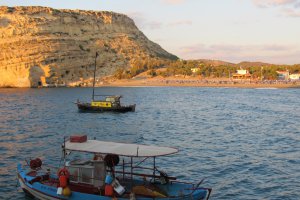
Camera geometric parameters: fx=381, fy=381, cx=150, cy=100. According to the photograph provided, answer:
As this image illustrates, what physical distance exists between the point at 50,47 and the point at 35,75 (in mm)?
13374

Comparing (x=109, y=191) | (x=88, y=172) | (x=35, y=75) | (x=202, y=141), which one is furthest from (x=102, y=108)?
(x=35, y=75)

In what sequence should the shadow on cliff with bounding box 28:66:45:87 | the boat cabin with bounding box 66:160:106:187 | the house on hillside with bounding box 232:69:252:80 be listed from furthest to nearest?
the house on hillside with bounding box 232:69:252:80 → the shadow on cliff with bounding box 28:66:45:87 → the boat cabin with bounding box 66:160:106:187

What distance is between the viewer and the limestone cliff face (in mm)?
147000

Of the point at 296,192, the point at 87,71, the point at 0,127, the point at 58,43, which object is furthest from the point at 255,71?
the point at 296,192

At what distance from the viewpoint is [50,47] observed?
15375 centimetres

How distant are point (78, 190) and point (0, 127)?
110 ft

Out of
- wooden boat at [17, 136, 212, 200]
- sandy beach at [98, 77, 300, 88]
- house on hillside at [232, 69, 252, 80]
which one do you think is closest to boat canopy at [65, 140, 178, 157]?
wooden boat at [17, 136, 212, 200]

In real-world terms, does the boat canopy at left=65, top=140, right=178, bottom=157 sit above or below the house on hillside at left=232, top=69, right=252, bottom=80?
below

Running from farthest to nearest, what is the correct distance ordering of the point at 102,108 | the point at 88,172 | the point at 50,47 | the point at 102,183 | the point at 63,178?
the point at 50,47
the point at 102,108
the point at 88,172
the point at 102,183
the point at 63,178

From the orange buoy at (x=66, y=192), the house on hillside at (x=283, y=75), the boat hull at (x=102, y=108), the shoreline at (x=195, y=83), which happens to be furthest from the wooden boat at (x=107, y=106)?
the house on hillside at (x=283, y=75)

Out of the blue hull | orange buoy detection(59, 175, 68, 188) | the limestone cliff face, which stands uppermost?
the limestone cliff face

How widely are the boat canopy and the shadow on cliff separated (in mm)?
134860

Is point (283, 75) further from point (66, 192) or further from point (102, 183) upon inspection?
point (66, 192)

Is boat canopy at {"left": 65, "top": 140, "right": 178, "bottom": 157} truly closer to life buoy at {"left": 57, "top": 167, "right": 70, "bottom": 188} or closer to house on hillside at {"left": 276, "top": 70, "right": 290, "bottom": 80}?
life buoy at {"left": 57, "top": 167, "right": 70, "bottom": 188}
